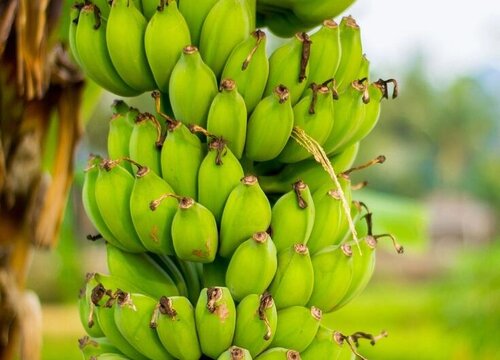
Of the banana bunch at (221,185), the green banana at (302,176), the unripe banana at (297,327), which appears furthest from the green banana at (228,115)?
the unripe banana at (297,327)

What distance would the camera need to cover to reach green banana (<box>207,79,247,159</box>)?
3.08ft

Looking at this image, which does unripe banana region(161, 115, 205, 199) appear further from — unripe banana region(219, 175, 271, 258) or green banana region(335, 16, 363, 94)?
green banana region(335, 16, 363, 94)

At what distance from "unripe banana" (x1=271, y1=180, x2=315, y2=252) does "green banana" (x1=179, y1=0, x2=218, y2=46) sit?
0.79ft

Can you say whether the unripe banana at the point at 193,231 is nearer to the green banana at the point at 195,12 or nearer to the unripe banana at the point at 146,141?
the unripe banana at the point at 146,141

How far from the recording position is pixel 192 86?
96 centimetres

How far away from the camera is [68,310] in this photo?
1462 centimetres

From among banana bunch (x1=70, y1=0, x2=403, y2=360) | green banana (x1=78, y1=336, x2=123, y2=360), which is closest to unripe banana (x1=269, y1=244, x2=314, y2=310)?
banana bunch (x1=70, y1=0, x2=403, y2=360)

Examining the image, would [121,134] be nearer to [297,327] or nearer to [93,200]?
[93,200]

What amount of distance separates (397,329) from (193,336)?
42.8 feet

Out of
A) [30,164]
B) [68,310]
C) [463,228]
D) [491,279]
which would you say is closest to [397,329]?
[68,310]

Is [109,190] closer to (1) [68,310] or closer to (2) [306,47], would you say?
(2) [306,47]

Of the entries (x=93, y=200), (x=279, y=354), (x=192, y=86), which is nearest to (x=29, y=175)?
(x=93, y=200)

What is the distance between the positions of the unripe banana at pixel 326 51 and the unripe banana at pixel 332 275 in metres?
0.22

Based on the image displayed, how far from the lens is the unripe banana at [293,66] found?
965 millimetres
